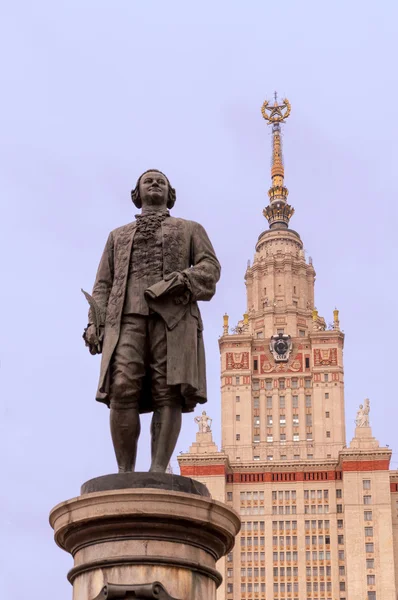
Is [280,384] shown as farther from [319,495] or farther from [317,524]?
[317,524]

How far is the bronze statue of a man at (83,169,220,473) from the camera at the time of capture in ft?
→ 38.8

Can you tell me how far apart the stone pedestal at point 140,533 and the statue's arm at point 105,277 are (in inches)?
87.9

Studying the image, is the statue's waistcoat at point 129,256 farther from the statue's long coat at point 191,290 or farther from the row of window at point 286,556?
the row of window at point 286,556

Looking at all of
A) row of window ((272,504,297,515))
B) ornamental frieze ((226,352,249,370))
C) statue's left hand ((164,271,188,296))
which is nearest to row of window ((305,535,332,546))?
row of window ((272,504,297,515))

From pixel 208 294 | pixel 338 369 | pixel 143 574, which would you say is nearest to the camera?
pixel 143 574

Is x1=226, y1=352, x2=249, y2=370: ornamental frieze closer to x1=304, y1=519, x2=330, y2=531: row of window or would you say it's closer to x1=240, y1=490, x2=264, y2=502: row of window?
x1=240, y1=490, x2=264, y2=502: row of window

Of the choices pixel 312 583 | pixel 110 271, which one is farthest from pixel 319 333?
pixel 110 271

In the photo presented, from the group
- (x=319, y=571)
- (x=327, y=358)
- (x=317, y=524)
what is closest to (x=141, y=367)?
(x=319, y=571)

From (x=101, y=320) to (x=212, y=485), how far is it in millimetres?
109235

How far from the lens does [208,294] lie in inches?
483

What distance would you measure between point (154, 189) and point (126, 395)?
2534 millimetres

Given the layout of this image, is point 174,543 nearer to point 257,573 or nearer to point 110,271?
point 110,271

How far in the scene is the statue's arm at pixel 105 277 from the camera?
41.1ft

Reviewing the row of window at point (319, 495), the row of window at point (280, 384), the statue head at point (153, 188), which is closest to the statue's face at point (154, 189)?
the statue head at point (153, 188)
